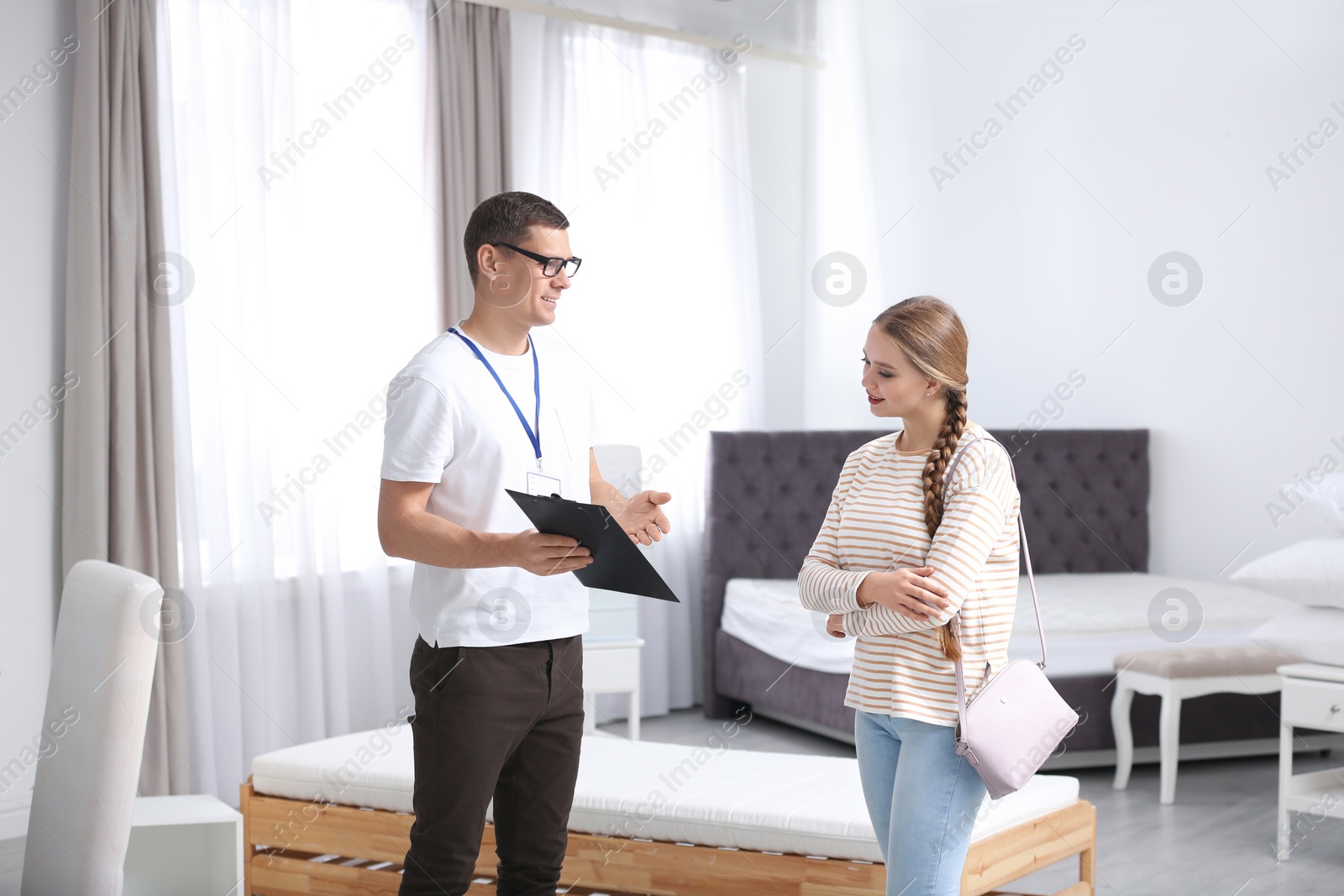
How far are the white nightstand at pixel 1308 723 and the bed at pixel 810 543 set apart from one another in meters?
1.01

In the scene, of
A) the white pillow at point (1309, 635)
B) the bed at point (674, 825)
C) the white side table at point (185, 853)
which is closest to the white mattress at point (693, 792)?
the bed at point (674, 825)

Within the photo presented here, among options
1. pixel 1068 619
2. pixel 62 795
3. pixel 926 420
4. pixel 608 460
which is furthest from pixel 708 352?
pixel 62 795

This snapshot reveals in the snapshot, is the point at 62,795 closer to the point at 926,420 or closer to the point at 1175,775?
the point at 926,420

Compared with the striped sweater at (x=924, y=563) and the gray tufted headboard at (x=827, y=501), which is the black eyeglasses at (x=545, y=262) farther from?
the gray tufted headboard at (x=827, y=501)

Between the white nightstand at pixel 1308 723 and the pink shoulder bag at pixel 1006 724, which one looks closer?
the pink shoulder bag at pixel 1006 724

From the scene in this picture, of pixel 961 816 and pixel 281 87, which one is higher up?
pixel 281 87

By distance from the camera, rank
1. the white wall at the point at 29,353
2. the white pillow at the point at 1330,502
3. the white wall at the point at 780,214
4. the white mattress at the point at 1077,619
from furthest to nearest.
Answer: the white wall at the point at 780,214 < the white mattress at the point at 1077,619 < the white wall at the point at 29,353 < the white pillow at the point at 1330,502

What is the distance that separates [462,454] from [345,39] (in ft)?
9.78

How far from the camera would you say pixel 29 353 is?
3.56 meters

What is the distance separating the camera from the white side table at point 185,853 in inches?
97.8

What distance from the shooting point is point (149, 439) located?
144 inches

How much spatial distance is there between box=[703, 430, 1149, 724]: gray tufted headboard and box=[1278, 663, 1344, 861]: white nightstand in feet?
5.80

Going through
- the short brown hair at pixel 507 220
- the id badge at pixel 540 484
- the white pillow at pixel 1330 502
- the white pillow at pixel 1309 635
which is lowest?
the white pillow at pixel 1309 635

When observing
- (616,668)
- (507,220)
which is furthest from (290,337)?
(507,220)
